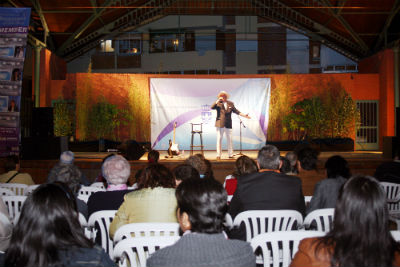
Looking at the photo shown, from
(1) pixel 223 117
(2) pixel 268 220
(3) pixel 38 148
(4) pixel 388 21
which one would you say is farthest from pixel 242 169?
(4) pixel 388 21

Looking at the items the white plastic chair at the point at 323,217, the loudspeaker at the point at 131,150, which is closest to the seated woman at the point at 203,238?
the white plastic chair at the point at 323,217

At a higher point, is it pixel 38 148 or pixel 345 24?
pixel 345 24

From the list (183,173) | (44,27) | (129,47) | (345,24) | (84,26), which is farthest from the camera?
(129,47)

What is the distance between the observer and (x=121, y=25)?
49.2ft

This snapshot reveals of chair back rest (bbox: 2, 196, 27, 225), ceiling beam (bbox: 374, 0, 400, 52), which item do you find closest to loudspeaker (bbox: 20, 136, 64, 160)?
chair back rest (bbox: 2, 196, 27, 225)

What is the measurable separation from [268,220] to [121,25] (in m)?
13.7

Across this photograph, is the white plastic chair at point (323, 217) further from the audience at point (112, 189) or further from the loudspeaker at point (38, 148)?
the loudspeaker at point (38, 148)

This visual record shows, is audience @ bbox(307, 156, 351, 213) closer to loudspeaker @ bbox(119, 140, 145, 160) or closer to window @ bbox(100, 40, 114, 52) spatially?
loudspeaker @ bbox(119, 140, 145, 160)

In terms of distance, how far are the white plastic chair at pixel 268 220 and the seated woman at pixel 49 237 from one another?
128cm

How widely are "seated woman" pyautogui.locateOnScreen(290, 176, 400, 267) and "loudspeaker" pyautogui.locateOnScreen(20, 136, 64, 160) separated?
24.4ft

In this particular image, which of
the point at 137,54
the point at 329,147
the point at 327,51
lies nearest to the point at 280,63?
the point at 327,51

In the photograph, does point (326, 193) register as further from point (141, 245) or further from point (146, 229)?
point (141, 245)

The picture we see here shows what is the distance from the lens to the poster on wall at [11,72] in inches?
263

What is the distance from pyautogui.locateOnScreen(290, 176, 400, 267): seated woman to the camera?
1.39 meters
